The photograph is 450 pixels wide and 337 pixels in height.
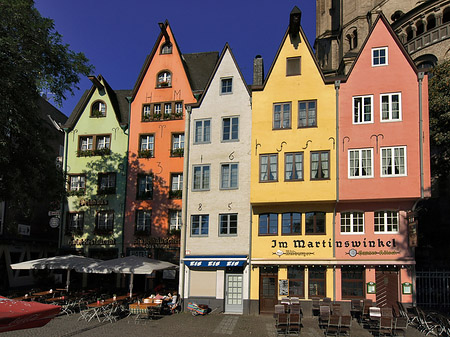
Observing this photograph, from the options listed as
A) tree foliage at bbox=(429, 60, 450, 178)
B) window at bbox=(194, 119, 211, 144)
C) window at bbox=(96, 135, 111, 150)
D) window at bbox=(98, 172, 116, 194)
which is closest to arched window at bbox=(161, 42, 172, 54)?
window at bbox=(194, 119, 211, 144)

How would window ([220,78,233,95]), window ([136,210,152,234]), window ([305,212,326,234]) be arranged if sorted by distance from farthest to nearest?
window ([136,210,152,234]) < window ([220,78,233,95]) < window ([305,212,326,234])

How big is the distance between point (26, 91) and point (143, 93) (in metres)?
11.4

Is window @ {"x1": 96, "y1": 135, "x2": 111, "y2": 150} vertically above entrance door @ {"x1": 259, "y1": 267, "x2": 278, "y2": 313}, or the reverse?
window @ {"x1": 96, "y1": 135, "x2": 111, "y2": 150}

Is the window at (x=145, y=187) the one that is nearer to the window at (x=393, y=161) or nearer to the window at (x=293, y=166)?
the window at (x=293, y=166)

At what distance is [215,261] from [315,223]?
6411 mm

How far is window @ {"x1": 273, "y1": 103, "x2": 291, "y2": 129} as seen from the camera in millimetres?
25172

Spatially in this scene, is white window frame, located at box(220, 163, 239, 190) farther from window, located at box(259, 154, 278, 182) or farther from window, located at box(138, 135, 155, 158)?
window, located at box(138, 135, 155, 158)

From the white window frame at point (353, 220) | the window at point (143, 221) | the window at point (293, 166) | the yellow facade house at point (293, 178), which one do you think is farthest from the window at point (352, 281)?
the window at point (143, 221)

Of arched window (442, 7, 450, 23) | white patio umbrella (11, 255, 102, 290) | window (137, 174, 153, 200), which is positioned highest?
arched window (442, 7, 450, 23)

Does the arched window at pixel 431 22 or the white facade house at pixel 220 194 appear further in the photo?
the arched window at pixel 431 22

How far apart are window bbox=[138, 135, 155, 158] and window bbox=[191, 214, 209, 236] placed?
6.63 meters

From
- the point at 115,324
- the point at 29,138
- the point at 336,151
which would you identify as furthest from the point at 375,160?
the point at 29,138

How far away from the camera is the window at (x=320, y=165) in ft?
77.8

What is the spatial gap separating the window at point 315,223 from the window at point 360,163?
3.02m
